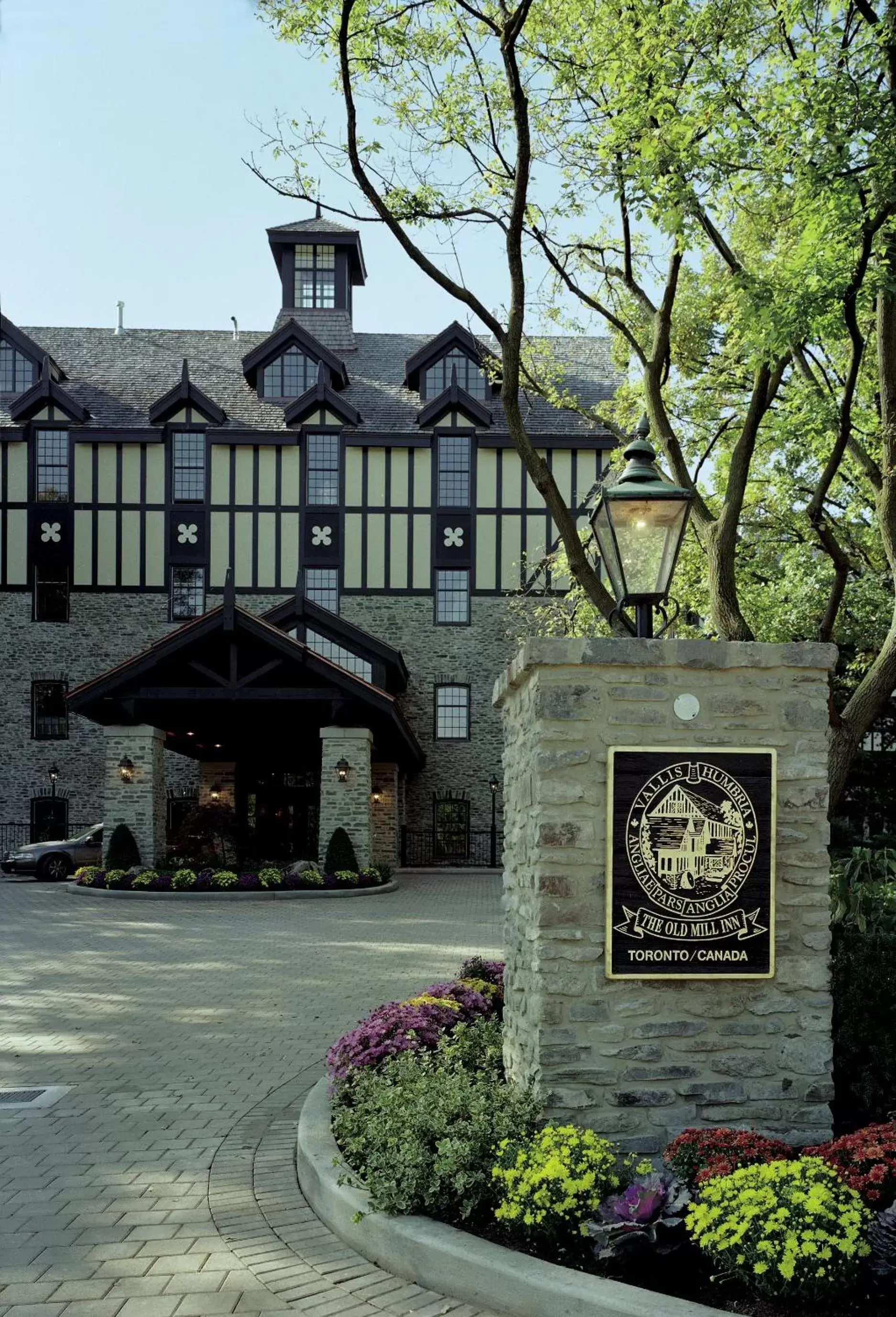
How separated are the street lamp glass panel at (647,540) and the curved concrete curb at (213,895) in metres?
15.8

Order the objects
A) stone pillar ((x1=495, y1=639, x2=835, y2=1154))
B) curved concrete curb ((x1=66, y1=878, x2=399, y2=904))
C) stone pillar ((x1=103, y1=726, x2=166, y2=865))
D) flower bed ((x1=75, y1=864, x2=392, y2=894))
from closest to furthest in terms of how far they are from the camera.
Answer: stone pillar ((x1=495, y1=639, x2=835, y2=1154)) < curved concrete curb ((x1=66, y1=878, x2=399, y2=904)) < flower bed ((x1=75, y1=864, x2=392, y2=894)) < stone pillar ((x1=103, y1=726, x2=166, y2=865))

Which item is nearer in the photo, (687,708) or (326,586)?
(687,708)

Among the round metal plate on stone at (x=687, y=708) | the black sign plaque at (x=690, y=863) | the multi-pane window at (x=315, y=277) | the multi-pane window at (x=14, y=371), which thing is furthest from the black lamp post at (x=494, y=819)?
the round metal plate on stone at (x=687, y=708)

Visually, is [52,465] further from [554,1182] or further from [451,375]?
[554,1182]

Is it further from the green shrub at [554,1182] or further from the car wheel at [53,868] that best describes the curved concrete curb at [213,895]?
the green shrub at [554,1182]

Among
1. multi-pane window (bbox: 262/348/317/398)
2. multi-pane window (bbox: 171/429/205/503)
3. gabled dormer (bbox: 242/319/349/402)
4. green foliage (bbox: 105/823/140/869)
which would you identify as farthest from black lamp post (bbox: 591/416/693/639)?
multi-pane window (bbox: 262/348/317/398)

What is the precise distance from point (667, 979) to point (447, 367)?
1129 inches

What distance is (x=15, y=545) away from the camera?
101 feet

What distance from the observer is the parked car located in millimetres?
24188

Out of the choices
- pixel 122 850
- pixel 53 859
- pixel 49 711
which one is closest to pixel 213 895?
pixel 122 850

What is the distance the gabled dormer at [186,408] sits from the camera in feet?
99.6

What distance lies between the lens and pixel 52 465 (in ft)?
101

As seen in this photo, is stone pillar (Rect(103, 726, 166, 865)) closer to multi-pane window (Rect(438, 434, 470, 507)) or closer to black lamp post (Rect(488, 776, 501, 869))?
black lamp post (Rect(488, 776, 501, 869))

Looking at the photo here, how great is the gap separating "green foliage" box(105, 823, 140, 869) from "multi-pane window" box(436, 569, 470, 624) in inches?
460
